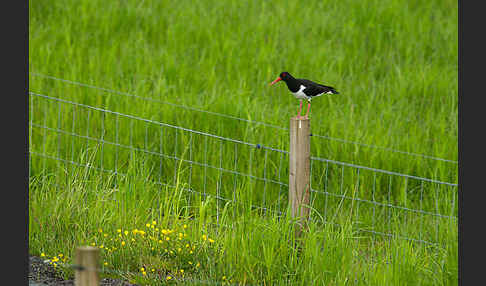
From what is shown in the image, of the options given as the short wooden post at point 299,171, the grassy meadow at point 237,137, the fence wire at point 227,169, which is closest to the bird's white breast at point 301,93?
the short wooden post at point 299,171

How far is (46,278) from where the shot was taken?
495cm

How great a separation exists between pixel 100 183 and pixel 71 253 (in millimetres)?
797

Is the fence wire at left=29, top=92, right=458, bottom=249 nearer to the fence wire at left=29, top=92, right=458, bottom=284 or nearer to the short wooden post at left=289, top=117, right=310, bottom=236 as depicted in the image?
the fence wire at left=29, top=92, right=458, bottom=284

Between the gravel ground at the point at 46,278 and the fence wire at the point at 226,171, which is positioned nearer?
the gravel ground at the point at 46,278

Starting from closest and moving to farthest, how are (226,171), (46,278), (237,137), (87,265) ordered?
(87,265) → (46,278) → (226,171) → (237,137)

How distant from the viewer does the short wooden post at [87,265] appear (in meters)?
2.99

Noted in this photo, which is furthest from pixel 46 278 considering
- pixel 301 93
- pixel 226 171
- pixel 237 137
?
pixel 237 137

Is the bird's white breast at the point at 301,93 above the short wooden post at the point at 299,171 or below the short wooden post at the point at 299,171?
above

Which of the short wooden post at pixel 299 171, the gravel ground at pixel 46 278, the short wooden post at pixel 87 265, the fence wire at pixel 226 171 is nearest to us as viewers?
the short wooden post at pixel 87 265

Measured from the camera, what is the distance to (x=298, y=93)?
4957mm

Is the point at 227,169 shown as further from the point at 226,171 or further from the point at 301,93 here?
the point at 301,93

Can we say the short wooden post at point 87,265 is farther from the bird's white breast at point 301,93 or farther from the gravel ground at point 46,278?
the bird's white breast at point 301,93

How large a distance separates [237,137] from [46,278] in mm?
2708

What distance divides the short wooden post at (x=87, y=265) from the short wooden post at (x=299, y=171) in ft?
7.15
